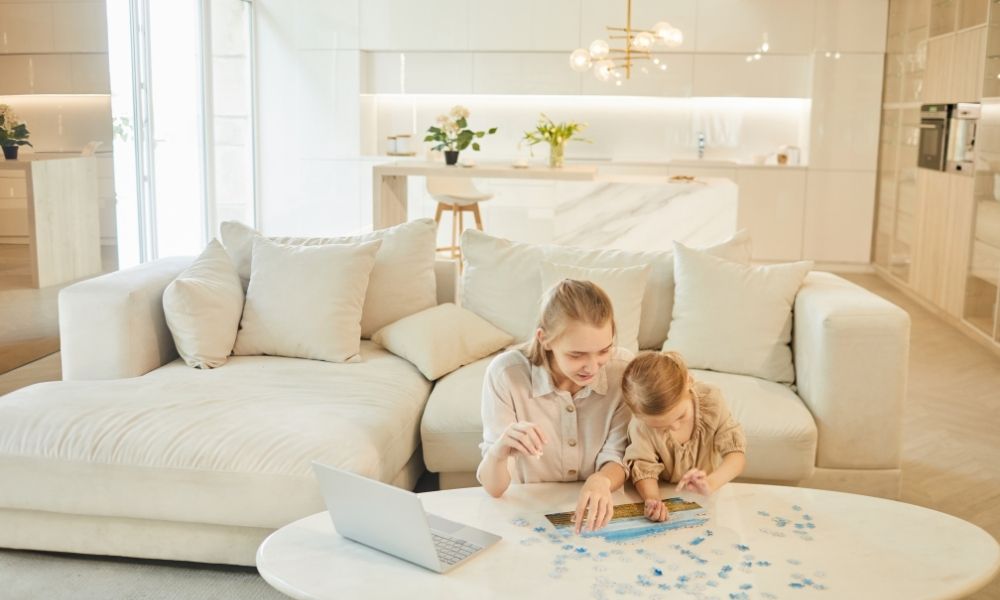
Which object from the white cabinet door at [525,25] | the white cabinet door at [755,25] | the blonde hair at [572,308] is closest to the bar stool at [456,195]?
the white cabinet door at [525,25]

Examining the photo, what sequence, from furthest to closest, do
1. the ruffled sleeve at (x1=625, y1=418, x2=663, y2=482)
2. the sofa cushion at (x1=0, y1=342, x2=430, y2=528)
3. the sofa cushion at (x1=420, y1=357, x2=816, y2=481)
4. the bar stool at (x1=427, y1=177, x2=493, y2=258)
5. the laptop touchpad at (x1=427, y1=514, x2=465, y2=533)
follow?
the bar stool at (x1=427, y1=177, x2=493, y2=258) < the sofa cushion at (x1=420, y1=357, x2=816, y2=481) < the sofa cushion at (x1=0, y1=342, x2=430, y2=528) < the ruffled sleeve at (x1=625, y1=418, x2=663, y2=482) < the laptop touchpad at (x1=427, y1=514, x2=465, y2=533)

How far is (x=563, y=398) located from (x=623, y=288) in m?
1.28

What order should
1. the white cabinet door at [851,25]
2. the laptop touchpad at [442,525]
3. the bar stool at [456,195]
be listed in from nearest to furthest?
the laptop touchpad at [442,525] < the bar stool at [456,195] < the white cabinet door at [851,25]

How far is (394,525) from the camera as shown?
177 cm

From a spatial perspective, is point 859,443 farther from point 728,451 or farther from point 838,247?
point 838,247

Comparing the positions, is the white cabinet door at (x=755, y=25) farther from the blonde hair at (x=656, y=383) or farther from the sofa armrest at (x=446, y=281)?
the blonde hair at (x=656, y=383)

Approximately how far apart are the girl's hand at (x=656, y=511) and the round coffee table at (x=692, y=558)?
5 centimetres

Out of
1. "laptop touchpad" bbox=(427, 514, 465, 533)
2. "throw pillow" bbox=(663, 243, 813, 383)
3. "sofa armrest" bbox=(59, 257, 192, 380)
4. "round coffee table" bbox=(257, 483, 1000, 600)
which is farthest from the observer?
"throw pillow" bbox=(663, 243, 813, 383)

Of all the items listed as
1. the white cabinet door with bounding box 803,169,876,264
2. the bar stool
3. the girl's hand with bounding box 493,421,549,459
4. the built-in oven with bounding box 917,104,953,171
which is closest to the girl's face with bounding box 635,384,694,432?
the girl's hand with bounding box 493,421,549,459

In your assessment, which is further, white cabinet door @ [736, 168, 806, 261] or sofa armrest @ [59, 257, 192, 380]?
white cabinet door @ [736, 168, 806, 261]

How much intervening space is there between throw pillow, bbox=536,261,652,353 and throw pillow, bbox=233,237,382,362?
2.28ft

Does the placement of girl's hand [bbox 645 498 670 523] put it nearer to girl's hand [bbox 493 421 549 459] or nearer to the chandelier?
girl's hand [bbox 493 421 549 459]

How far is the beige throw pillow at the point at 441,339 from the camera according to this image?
3465 mm

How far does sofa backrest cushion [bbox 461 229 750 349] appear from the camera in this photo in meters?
3.68
